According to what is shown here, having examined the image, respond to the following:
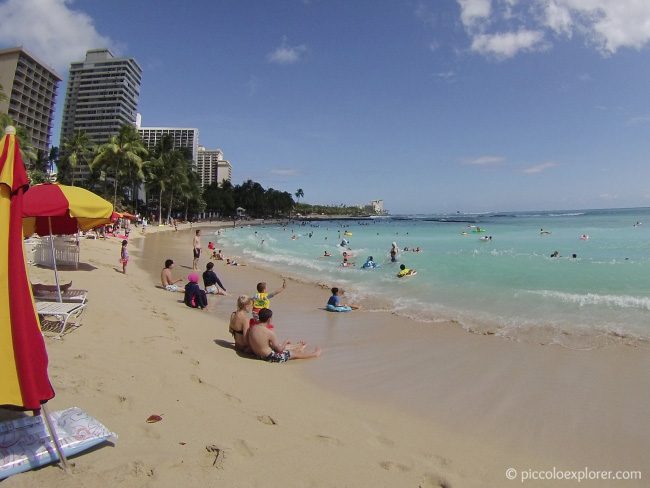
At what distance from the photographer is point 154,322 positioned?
7.30 m

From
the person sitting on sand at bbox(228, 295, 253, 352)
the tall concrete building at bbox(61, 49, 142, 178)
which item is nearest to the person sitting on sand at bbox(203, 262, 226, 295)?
the person sitting on sand at bbox(228, 295, 253, 352)

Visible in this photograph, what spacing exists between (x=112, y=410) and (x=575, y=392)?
5610 mm

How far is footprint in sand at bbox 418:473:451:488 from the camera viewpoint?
320cm

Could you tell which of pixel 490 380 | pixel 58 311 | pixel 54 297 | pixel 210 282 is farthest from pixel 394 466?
pixel 210 282

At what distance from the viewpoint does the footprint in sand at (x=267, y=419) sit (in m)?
3.94

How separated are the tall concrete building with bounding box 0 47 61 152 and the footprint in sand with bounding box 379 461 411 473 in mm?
103375

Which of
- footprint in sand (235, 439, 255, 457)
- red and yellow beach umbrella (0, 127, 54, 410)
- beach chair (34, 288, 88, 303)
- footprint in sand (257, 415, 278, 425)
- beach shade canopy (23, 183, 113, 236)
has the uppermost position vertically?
beach shade canopy (23, 183, 113, 236)

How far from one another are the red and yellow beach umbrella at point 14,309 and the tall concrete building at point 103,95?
137 metres

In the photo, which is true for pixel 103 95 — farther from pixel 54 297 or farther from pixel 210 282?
pixel 54 297

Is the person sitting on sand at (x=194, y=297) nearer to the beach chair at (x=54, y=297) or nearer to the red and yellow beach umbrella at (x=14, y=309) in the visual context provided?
the beach chair at (x=54, y=297)

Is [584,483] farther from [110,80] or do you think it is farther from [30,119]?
[110,80]

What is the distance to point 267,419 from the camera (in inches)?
158

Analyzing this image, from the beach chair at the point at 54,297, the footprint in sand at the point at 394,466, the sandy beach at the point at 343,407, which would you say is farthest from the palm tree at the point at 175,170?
the footprint in sand at the point at 394,466

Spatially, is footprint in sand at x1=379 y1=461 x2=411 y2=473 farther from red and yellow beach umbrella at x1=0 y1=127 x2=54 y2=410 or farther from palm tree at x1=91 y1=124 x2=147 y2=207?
palm tree at x1=91 y1=124 x2=147 y2=207
